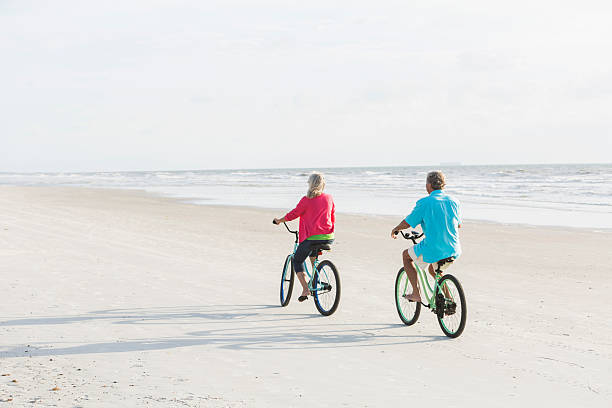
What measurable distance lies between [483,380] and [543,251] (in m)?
8.26

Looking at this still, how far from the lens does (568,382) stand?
4578 mm

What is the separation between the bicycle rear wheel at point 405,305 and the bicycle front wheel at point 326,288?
0.67m

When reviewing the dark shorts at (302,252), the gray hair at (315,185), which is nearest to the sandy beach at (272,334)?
the dark shorts at (302,252)

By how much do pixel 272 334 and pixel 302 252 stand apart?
1.08 meters

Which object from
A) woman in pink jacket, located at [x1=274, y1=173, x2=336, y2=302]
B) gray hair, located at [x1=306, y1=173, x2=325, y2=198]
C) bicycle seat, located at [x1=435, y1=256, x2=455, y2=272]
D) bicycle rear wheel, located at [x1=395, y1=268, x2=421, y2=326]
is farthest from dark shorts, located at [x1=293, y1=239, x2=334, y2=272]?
bicycle seat, located at [x1=435, y1=256, x2=455, y2=272]

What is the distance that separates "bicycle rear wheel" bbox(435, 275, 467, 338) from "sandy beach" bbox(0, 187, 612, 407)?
136mm

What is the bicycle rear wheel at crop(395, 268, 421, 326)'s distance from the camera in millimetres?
6270

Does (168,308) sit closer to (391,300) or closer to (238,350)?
(238,350)

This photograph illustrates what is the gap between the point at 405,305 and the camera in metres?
6.41

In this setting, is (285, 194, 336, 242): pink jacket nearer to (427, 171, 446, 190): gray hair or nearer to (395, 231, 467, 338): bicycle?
(395, 231, 467, 338): bicycle

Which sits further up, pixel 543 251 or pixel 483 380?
pixel 543 251

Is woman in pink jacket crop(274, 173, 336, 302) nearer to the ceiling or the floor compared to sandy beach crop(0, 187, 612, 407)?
nearer to the ceiling

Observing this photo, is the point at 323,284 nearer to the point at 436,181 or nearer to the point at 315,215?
the point at 315,215

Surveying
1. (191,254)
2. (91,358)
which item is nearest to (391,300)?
(91,358)
